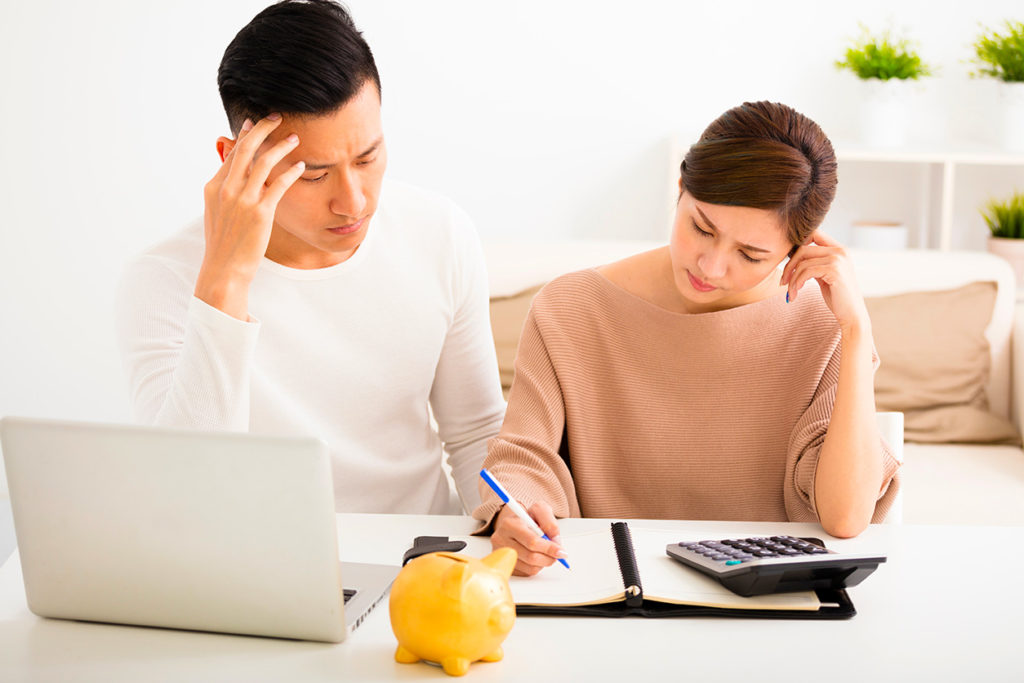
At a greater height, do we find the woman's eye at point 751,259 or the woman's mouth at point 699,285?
the woman's eye at point 751,259

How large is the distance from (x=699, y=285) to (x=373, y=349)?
48 cm

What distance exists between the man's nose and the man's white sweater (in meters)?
0.19

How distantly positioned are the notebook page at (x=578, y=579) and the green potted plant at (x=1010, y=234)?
2225 millimetres

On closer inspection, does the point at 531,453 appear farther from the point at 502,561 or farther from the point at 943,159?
the point at 943,159

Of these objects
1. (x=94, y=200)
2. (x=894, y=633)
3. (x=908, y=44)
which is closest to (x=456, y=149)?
(x=94, y=200)

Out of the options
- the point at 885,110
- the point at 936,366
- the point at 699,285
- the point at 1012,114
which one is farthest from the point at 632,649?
the point at 1012,114

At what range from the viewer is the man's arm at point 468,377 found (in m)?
1.60

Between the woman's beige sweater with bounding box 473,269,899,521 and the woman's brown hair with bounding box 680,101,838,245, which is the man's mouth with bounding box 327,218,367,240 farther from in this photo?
the woman's brown hair with bounding box 680,101,838,245

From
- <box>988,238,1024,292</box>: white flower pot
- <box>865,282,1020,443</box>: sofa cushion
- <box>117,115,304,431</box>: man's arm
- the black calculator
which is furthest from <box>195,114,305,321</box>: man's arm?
<box>988,238,1024,292</box>: white flower pot

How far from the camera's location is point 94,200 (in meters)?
3.22

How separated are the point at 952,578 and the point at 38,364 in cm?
293

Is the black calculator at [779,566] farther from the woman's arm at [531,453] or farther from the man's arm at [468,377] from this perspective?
the man's arm at [468,377]

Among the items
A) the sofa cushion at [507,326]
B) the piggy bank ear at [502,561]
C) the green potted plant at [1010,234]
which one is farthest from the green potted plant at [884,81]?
the piggy bank ear at [502,561]

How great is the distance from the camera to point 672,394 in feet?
4.88
